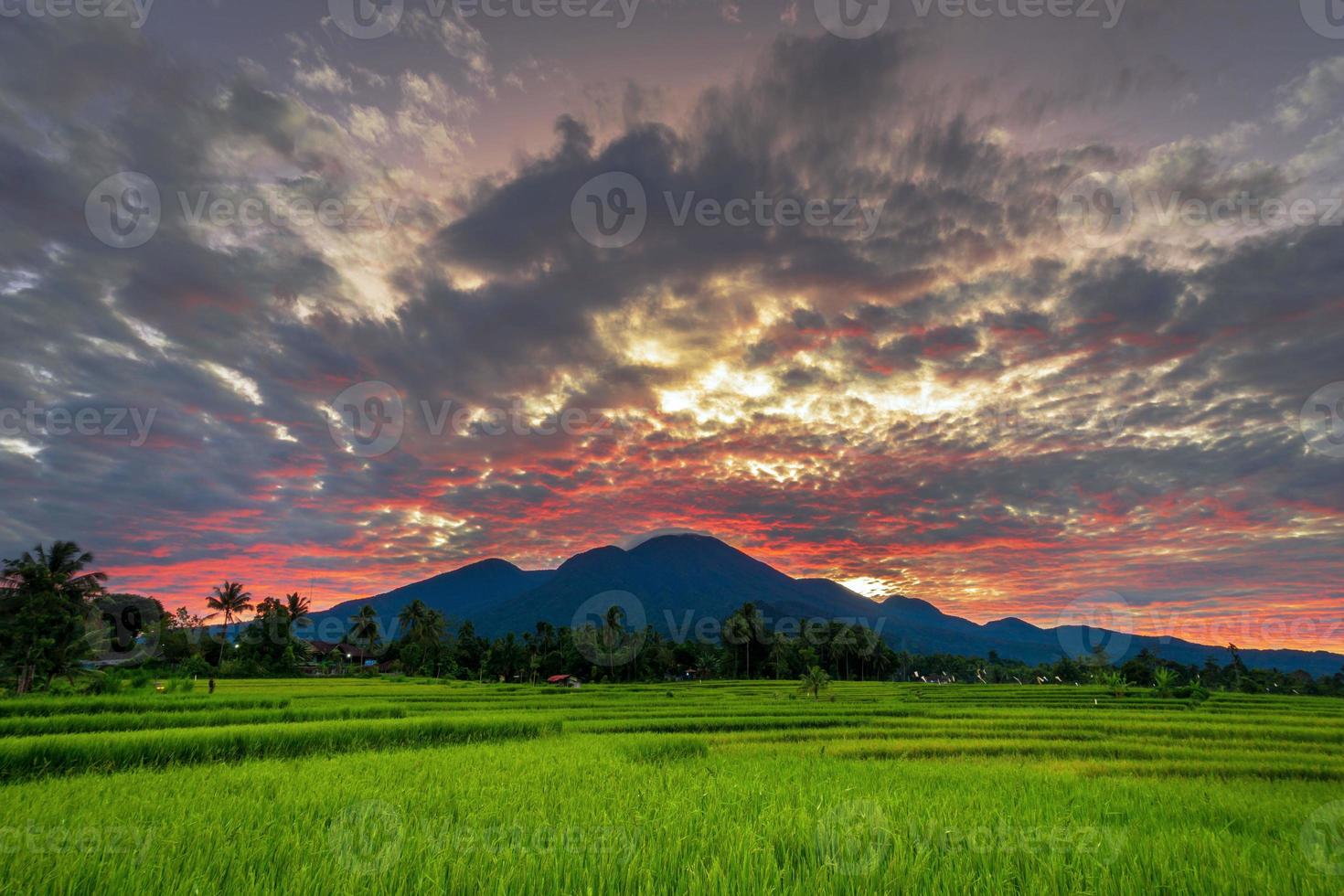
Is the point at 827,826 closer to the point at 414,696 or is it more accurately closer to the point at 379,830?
the point at 379,830

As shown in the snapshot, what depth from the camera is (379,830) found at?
518cm

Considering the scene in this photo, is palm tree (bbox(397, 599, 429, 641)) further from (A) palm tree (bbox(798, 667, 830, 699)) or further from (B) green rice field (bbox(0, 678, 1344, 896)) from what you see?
(B) green rice field (bbox(0, 678, 1344, 896))

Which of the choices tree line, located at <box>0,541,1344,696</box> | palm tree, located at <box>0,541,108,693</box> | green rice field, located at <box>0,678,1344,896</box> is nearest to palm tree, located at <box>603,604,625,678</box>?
tree line, located at <box>0,541,1344,696</box>

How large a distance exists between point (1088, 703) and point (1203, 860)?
43.0 metres

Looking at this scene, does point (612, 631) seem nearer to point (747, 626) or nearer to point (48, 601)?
point (747, 626)

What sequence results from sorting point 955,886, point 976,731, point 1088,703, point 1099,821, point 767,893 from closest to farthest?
point 767,893, point 955,886, point 1099,821, point 976,731, point 1088,703

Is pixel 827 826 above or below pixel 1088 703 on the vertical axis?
above

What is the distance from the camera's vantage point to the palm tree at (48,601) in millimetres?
33719

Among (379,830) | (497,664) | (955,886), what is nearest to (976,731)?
(955,886)

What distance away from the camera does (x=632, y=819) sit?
18.6 ft

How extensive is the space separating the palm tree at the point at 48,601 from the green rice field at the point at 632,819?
25988mm

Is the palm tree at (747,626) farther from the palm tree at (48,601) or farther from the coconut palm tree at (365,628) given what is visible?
the palm tree at (48,601)

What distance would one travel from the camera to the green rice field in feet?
13.4

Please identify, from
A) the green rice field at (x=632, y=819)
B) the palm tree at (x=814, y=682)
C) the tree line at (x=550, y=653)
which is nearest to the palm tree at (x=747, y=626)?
the tree line at (x=550, y=653)
